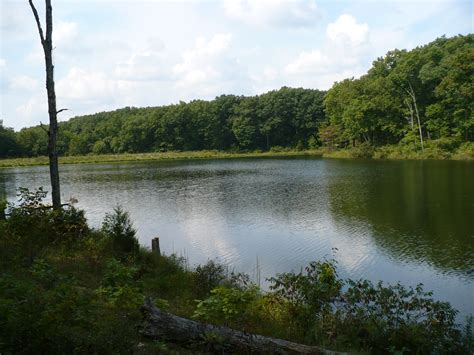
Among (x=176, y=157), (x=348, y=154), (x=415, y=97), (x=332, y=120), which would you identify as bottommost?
(x=348, y=154)

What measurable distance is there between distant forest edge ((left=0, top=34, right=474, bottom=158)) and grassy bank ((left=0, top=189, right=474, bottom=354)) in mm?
45729

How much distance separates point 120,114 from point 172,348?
118116 millimetres

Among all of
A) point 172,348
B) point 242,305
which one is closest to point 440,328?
point 242,305

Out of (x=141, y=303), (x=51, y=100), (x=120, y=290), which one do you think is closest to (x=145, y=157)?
(x=51, y=100)

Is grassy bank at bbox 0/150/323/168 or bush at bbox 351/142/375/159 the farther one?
grassy bank at bbox 0/150/323/168

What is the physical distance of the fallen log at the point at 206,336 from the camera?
5688 mm

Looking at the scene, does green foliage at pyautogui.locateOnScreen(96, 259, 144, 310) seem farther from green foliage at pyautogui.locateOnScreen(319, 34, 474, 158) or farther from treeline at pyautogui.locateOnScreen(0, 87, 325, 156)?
treeline at pyautogui.locateOnScreen(0, 87, 325, 156)

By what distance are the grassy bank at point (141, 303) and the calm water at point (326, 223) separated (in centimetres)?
278

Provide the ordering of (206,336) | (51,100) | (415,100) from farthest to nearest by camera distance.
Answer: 1. (415,100)
2. (51,100)
3. (206,336)

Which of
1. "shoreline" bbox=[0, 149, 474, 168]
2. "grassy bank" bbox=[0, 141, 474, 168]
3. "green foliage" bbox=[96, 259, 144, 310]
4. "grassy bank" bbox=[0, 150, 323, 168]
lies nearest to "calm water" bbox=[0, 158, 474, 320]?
"green foliage" bbox=[96, 259, 144, 310]

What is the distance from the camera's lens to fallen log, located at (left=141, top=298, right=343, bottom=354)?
5.69 meters

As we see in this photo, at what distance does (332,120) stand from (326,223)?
59.7m

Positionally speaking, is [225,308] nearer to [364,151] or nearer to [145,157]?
[364,151]

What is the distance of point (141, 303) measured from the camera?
7.06m
